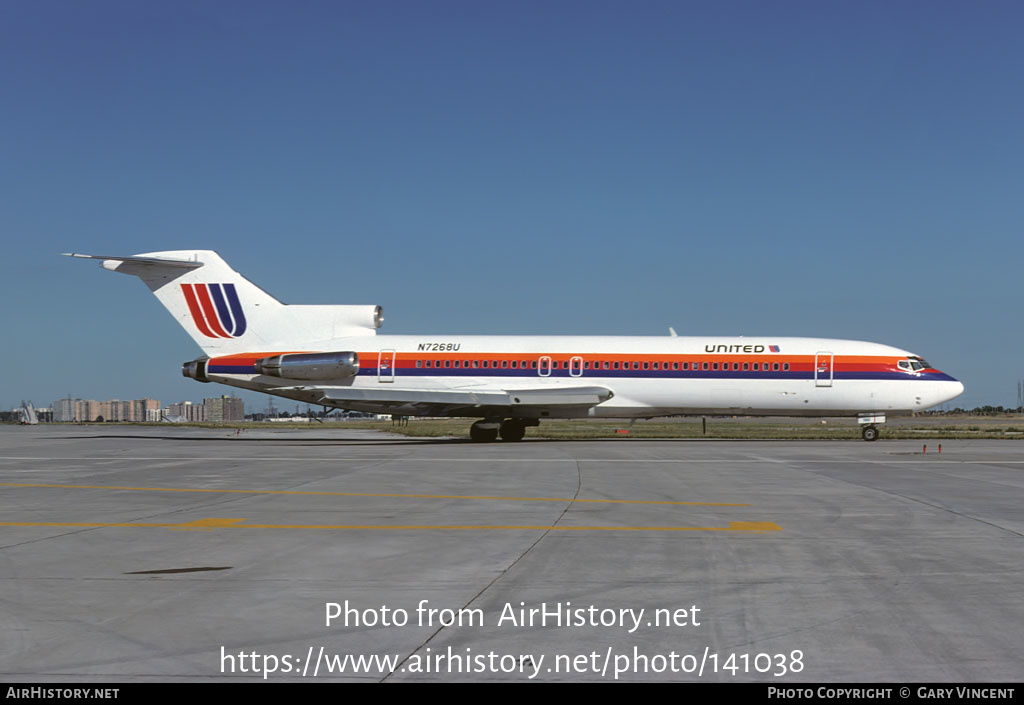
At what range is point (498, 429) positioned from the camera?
1384 inches

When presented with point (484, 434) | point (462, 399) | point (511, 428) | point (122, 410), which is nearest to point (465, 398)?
point (462, 399)

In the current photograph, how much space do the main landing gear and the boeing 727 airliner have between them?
65mm

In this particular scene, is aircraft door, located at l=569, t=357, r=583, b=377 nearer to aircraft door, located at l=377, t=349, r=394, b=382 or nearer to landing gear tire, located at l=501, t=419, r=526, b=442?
landing gear tire, located at l=501, t=419, r=526, b=442

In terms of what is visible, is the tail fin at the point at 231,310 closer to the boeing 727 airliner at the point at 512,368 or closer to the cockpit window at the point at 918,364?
the boeing 727 airliner at the point at 512,368

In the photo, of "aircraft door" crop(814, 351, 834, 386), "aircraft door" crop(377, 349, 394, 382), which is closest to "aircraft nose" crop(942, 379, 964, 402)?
"aircraft door" crop(814, 351, 834, 386)

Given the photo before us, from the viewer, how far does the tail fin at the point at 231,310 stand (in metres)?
36.4

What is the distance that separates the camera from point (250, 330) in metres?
36.5

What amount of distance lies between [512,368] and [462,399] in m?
2.86

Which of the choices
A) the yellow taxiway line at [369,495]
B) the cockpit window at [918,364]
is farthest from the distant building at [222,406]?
the yellow taxiway line at [369,495]

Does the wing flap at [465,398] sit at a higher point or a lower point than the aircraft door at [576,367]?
lower

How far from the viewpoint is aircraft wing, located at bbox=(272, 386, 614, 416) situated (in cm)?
3247

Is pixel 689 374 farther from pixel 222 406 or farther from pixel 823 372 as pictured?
pixel 222 406

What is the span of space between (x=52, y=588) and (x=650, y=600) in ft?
15.8

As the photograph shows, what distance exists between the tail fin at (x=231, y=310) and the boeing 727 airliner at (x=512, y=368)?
0.04 metres
